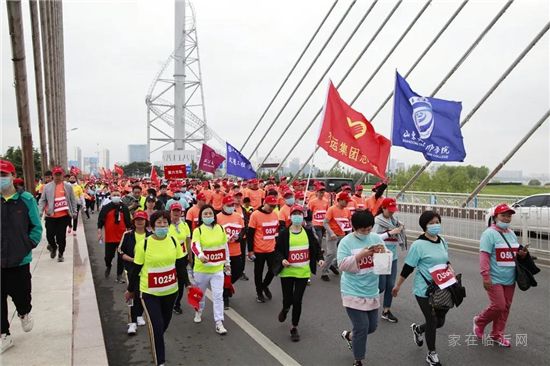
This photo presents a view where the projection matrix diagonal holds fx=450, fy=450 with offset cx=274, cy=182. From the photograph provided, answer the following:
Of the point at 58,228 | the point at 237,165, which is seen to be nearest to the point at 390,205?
the point at 58,228

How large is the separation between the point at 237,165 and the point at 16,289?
11038mm

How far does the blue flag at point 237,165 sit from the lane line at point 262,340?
9151 millimetres

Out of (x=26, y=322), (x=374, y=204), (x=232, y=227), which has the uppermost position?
(x=374, y=204)

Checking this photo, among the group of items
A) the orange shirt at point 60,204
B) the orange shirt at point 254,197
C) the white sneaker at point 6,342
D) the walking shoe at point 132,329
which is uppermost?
the orange shirt at point 60,204

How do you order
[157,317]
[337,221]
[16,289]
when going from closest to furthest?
[157,317] < [16,289] < [337,221]

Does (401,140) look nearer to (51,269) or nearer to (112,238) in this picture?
(112,238)

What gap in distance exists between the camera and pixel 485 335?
209 inches

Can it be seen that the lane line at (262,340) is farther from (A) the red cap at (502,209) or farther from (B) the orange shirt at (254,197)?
(B) the orange shirt at (254,197)

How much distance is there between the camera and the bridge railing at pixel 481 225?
10947mm

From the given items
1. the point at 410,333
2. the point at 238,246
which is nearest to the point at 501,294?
the point at 410,333

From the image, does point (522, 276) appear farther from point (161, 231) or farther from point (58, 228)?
point (58, 228)

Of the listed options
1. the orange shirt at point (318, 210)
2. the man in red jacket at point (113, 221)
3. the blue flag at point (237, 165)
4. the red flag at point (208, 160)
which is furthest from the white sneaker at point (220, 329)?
the red flag at point (208, 160)

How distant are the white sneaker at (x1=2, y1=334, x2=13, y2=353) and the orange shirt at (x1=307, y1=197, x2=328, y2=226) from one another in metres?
6.38

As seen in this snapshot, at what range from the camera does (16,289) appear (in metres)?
4.73
